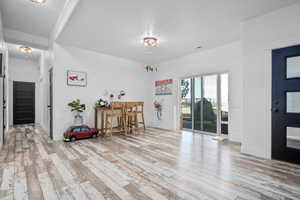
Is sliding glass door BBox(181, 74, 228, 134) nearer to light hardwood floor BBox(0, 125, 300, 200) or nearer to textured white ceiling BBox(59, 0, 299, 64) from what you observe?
textured white ceiling BBox(59, 0, 299, 64)

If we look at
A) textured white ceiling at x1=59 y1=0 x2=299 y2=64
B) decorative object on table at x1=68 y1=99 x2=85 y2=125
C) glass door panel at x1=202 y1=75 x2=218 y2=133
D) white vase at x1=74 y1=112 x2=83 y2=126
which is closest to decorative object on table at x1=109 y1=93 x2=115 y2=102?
decorative object on table at x1=68 y1=99 x2=85 y2=125

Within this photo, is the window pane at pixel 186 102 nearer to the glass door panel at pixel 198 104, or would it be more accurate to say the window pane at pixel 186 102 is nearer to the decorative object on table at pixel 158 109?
the glass door panel at pixel 198 104

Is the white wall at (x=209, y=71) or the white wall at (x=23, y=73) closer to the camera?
the white wall at (x=209, y=71)

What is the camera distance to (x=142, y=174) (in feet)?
6.57

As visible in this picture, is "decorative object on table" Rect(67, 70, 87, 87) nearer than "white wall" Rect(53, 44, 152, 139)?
No

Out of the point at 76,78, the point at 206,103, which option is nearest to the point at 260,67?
→ the point at 206,103

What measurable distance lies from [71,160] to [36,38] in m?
3.78

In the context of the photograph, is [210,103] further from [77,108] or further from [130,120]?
[77,108]

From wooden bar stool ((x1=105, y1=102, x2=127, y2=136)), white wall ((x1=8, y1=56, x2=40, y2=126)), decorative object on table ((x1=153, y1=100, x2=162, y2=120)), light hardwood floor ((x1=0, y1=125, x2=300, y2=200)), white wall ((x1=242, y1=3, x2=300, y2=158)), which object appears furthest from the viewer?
white wall ((x1=8, y1=56, x2=40, y2=126))

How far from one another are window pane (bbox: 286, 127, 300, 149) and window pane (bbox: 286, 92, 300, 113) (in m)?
0.31


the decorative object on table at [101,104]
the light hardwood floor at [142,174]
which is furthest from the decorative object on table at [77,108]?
the light hardwood floor at [142,174]

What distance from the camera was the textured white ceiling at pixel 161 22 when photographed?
232 cm

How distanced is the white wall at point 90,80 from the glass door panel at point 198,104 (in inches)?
77.6

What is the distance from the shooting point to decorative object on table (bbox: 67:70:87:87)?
13.4 ft
